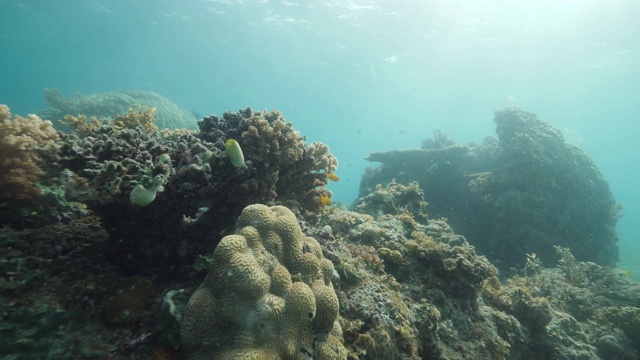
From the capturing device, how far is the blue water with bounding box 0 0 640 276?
27.6 metres

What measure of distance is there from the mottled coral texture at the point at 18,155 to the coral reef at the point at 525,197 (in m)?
15.5

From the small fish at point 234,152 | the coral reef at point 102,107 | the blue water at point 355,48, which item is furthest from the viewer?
the blue water at point 355,48

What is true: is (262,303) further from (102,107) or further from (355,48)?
(355,48)

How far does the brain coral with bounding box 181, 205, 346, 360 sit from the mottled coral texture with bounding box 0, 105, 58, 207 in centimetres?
265

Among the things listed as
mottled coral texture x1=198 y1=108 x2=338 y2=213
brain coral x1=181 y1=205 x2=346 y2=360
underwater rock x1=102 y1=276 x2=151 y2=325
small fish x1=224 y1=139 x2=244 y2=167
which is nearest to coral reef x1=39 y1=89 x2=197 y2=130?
mottled coral texture x1=198 y1=108 x2=338 y2=213

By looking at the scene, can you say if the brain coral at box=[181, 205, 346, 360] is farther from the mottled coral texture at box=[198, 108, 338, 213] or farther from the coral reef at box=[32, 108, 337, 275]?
the mottled coral texture at box=[198, 108, 338, 213]

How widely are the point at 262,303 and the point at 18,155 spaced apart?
348 centimetres

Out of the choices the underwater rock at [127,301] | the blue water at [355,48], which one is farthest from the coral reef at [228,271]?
the blue water at [355,48]

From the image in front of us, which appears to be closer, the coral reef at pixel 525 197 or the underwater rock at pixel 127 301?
the underwater rock at pixel 127 301

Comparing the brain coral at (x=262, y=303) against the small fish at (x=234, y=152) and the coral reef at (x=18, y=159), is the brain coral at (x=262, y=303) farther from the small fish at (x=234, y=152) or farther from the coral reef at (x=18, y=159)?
the coral reef at (x=18, y=159)

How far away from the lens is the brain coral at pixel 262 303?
270 cm

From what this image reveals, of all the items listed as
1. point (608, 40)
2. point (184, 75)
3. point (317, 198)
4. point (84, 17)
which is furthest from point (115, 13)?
point (608, 40)

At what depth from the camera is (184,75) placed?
73.5 meters

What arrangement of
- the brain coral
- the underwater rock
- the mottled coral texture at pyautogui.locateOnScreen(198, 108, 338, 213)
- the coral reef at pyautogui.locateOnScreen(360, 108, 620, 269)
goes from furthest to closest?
the coral reef at pyautogui.locateOnScreen(360, 108, 620, 269) → the mottled coral texture at pyautogui.locateOnScreen(198, 108, 338, 213) → the underwater rock → the brain coral
